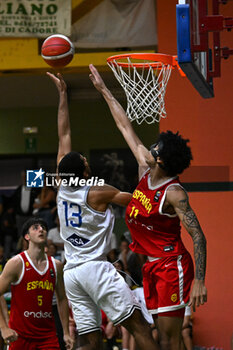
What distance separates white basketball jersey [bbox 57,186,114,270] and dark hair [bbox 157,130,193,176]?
829 millimetres

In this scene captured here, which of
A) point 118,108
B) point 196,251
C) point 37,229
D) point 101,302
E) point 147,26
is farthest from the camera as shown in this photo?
point 147,26

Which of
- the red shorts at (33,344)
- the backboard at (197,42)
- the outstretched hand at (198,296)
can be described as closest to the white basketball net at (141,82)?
the backboard at (197,42)

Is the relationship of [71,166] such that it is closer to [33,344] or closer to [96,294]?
[96,294]

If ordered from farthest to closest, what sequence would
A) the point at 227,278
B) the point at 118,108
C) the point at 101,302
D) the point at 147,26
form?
1. the point at 147,26
2. the point at 227,278
3. the point at 118,108
4. the point at 101,302

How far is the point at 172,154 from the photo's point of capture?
6.29m

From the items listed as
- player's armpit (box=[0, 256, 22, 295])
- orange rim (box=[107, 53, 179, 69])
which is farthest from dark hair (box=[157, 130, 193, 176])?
player's armpit (box=[0, 256, 22, 295])

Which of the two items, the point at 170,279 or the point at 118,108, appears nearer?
the point at 170,279

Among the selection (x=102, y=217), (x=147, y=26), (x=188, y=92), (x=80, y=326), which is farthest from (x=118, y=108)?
(x=147, y=26)

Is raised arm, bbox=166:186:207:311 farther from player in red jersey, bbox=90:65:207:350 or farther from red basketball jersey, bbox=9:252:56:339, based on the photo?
red basketball jersey, bbox=9:252:56:339

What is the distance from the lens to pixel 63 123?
287 inches

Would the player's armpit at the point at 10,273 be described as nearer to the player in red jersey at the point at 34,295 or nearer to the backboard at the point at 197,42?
the player in red jersey at the point at 34,295

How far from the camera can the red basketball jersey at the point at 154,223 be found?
6258 millimetres

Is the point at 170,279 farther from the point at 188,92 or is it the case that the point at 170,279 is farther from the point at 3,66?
the point at 3,66

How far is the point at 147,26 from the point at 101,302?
18.5 feet
